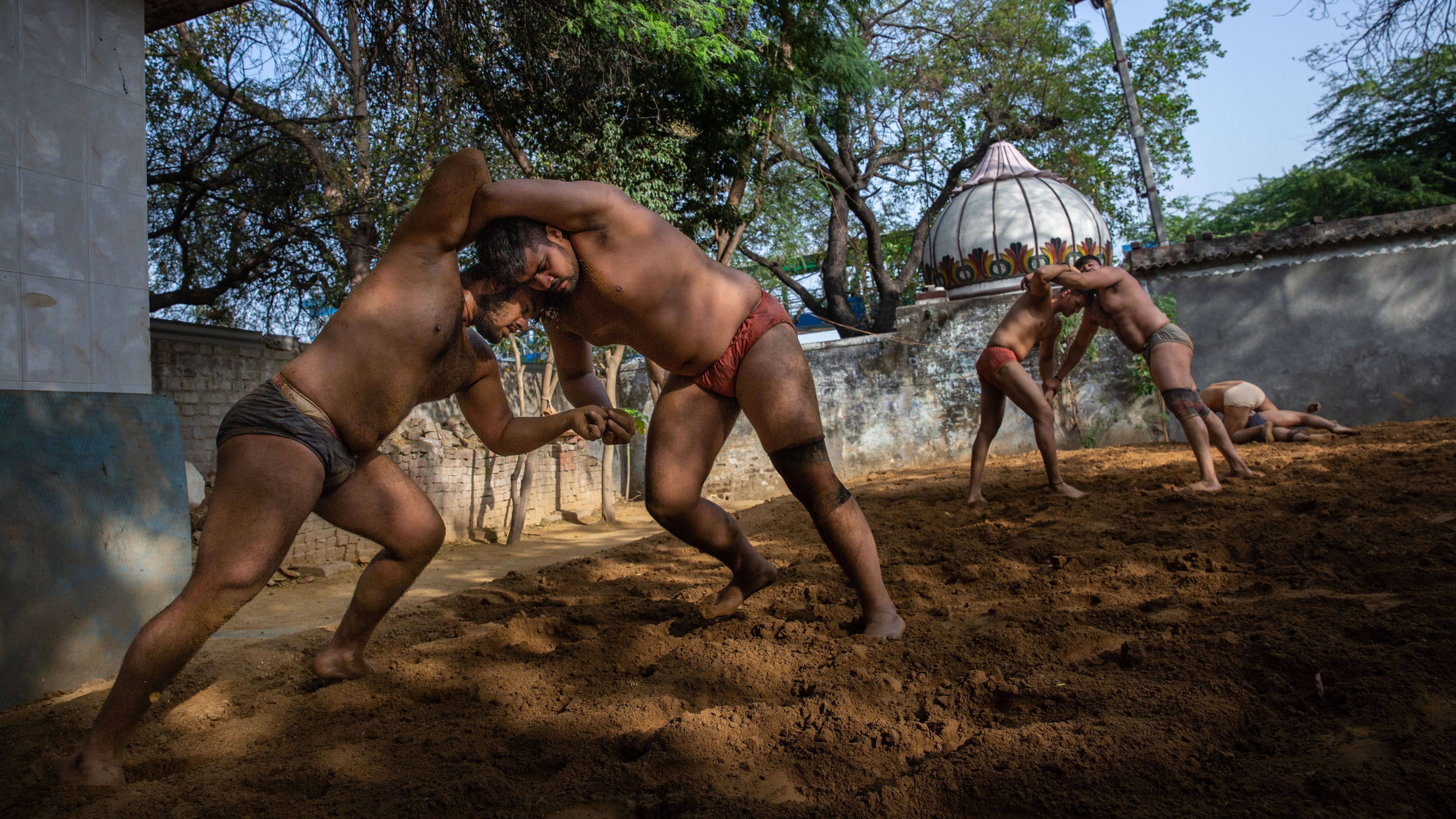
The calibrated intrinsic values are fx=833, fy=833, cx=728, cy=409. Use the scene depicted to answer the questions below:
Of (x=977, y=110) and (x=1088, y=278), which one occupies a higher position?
(x=977, y=110)

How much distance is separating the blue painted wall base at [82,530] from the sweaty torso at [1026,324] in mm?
4774

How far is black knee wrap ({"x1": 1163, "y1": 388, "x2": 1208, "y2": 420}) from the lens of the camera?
5.03 m

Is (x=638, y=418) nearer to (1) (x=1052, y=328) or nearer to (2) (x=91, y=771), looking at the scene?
(1) (x=1052, y=328)

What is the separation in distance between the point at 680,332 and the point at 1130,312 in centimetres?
407

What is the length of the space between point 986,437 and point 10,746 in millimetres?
5108

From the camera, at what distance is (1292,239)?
10.0m

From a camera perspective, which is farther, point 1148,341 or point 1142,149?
point 1142,149

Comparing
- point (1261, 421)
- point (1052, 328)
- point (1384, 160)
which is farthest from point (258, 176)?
point (1384, 160)

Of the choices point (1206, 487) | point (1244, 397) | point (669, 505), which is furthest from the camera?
point (1244, 397)

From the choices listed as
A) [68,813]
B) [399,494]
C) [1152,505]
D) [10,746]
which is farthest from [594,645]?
[1152,505]

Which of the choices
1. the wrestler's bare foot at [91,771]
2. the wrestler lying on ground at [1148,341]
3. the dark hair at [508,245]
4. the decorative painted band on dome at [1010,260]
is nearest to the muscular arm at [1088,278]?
the wrestler lying on ground at [1148,341]

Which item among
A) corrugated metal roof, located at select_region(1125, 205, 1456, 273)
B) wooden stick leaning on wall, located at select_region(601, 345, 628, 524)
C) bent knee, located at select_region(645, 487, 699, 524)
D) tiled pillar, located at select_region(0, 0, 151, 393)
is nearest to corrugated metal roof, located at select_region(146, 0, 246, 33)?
tiled pillar, located at select_region(0, 0, 151, 393)

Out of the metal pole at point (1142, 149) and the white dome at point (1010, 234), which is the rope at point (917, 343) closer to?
the white dome at point (1010, 234)

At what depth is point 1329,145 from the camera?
19.9m
